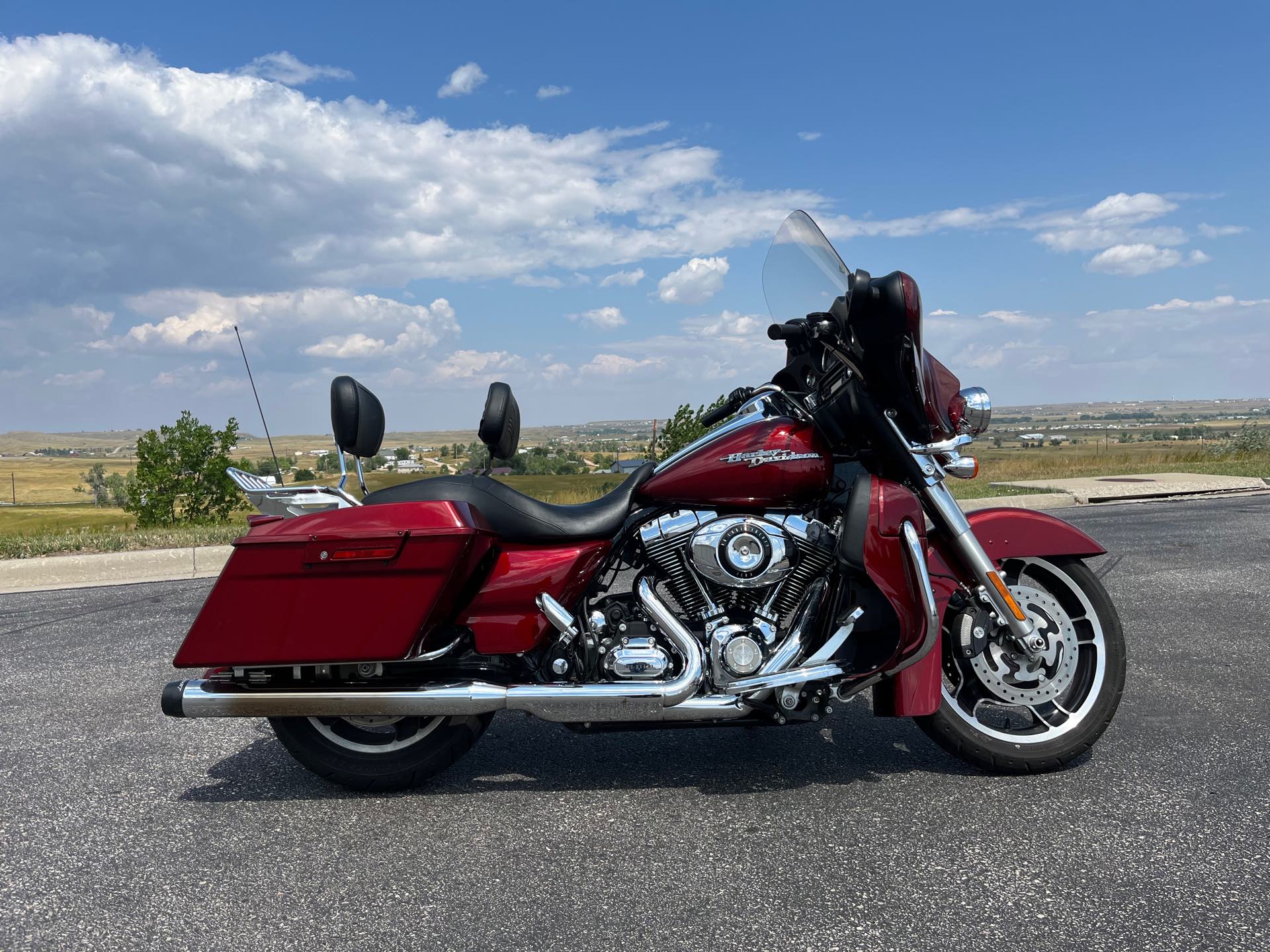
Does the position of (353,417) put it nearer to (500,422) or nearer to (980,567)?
(500,422)

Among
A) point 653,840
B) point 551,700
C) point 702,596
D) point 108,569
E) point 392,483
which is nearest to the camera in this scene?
point 653,840

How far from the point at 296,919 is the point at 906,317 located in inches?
104

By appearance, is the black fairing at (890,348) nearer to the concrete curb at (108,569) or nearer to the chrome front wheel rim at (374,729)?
the chrome front wheel rim at (374,729)

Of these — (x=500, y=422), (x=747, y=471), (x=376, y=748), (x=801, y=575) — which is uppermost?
(x=500, y=422)

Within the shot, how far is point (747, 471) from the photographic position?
3.16 metres

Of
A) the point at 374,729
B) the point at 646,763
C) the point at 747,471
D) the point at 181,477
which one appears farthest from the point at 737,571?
the point at 181,477

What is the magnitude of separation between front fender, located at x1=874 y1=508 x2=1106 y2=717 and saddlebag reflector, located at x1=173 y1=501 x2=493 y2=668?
1.61 m

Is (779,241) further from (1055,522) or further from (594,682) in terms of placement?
(594,682)

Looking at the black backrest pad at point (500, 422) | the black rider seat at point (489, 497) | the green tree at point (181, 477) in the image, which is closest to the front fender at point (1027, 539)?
the black rider seat at point (489, 497)

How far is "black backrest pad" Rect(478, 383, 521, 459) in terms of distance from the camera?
11.2 feet

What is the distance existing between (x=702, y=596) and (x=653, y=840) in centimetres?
82

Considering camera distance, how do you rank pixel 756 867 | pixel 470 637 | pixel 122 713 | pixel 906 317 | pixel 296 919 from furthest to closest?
1. pixel 122 713
2. pixel 470 637
3. pixel 906 317
4. pixel 756 867
5. pixel 296 919

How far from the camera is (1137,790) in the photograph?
10.4 feet

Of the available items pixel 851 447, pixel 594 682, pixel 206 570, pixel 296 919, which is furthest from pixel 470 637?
pixel 206 570
